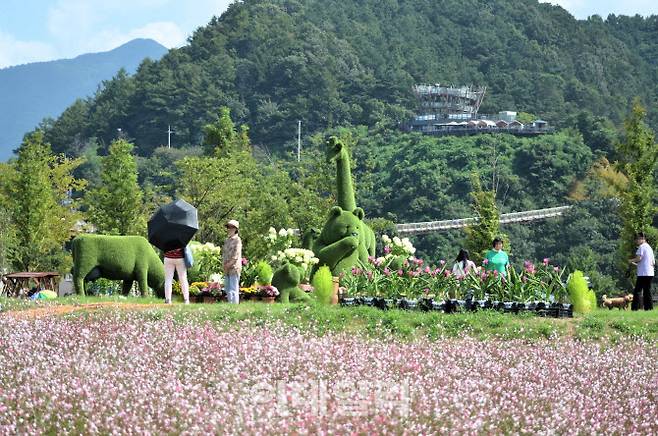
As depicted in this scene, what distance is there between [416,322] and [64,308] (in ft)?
17.6

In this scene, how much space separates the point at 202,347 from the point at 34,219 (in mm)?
23684

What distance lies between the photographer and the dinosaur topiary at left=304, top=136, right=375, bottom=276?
19531 millimetres

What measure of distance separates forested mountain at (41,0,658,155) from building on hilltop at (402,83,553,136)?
3298mm

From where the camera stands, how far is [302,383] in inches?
371

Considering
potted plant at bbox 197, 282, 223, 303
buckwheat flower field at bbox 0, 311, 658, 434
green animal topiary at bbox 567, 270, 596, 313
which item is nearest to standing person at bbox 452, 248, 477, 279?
green animal topiary at bbox 567, 270, 596, 313

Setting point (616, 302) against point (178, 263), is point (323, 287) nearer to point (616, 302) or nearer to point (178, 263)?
point (178, 263)

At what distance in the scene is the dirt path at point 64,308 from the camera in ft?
48.2

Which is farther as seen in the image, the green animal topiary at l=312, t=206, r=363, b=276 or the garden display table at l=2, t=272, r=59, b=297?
the garden display table at l=2, t=272, r=59, b=297

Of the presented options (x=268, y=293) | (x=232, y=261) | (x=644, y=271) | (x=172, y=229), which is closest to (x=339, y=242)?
(x=268, y=293)

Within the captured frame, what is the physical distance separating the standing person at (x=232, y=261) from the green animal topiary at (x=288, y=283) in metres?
1.02

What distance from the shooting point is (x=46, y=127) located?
12412cm

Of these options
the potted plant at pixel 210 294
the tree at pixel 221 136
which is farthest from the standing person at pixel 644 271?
the tree at pixel 221 136

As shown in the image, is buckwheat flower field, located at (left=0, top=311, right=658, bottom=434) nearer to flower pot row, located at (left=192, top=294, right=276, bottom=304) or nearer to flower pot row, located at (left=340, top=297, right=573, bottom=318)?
flower pot row, located at (left=340, top=297, right=573, bottom=318)

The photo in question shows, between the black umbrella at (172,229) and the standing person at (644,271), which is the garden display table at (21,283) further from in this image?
the standing person at (644,271)
